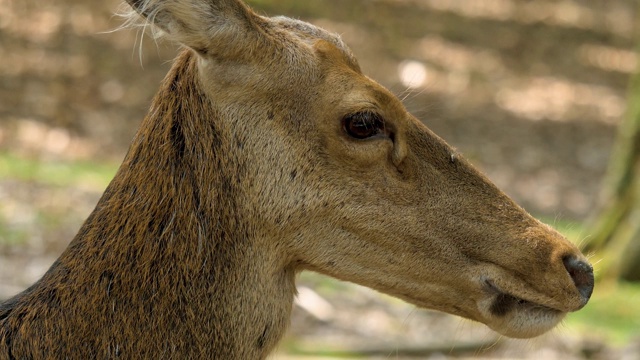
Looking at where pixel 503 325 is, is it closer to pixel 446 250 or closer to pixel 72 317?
pixel 446 250

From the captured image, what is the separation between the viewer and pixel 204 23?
3807mm

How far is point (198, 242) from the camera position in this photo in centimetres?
387

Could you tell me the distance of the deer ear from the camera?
148 inches

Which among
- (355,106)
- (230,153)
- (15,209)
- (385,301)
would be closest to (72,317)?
(230,153)

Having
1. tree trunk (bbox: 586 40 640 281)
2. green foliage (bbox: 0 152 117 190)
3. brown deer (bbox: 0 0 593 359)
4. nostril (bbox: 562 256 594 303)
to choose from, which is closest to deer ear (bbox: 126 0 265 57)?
brown deer (bbox: 0 0 593 359)

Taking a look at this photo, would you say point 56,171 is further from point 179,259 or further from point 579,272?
point 579,272

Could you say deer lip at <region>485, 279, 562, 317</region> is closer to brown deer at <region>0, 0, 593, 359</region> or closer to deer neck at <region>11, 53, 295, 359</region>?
brown deer at <region>0, 0, 593, 359</region>

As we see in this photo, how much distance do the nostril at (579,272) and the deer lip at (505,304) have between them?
14 cm

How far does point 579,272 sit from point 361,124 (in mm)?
1076

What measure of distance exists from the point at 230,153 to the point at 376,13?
57.5 feet

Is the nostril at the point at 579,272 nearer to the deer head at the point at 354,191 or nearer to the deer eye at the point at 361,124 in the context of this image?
the deer head at the point at 354,191

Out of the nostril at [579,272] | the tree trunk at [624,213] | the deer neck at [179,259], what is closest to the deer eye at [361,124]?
the deer neck at [179,259]

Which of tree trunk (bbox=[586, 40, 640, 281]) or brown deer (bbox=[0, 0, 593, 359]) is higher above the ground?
tree trunk (bbox=[586, 40, 640, 281])

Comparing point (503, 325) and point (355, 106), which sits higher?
point (355, 106)
